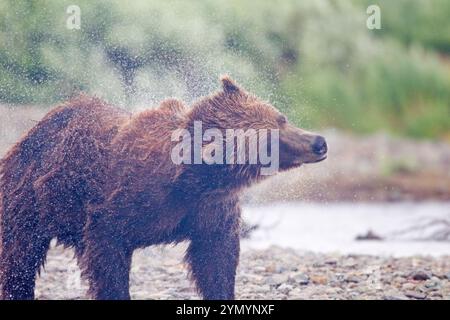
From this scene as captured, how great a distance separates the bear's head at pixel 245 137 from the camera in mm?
3541

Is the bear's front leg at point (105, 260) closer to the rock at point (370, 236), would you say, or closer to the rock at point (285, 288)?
the rock at point (285, 288)

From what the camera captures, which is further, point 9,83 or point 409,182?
point 409,182

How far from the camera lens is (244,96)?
3.66 m

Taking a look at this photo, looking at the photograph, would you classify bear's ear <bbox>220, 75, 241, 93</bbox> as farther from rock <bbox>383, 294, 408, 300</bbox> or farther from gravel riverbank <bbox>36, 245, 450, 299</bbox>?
rock <bbox>383, 294, 408, 300</bbox>

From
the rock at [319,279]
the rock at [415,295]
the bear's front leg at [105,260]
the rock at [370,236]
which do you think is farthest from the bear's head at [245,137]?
the rock at [370,236]

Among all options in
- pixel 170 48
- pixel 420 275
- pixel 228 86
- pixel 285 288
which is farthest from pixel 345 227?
pixel 228 86

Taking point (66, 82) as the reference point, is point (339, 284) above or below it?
below

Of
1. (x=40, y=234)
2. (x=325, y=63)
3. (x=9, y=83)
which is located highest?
→ (x=325, y=63)

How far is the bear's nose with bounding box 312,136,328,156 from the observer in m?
3.52

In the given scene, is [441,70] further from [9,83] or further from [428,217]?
[9,83]

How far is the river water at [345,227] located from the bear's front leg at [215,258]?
117cm

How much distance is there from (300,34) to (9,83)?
6.72ft
